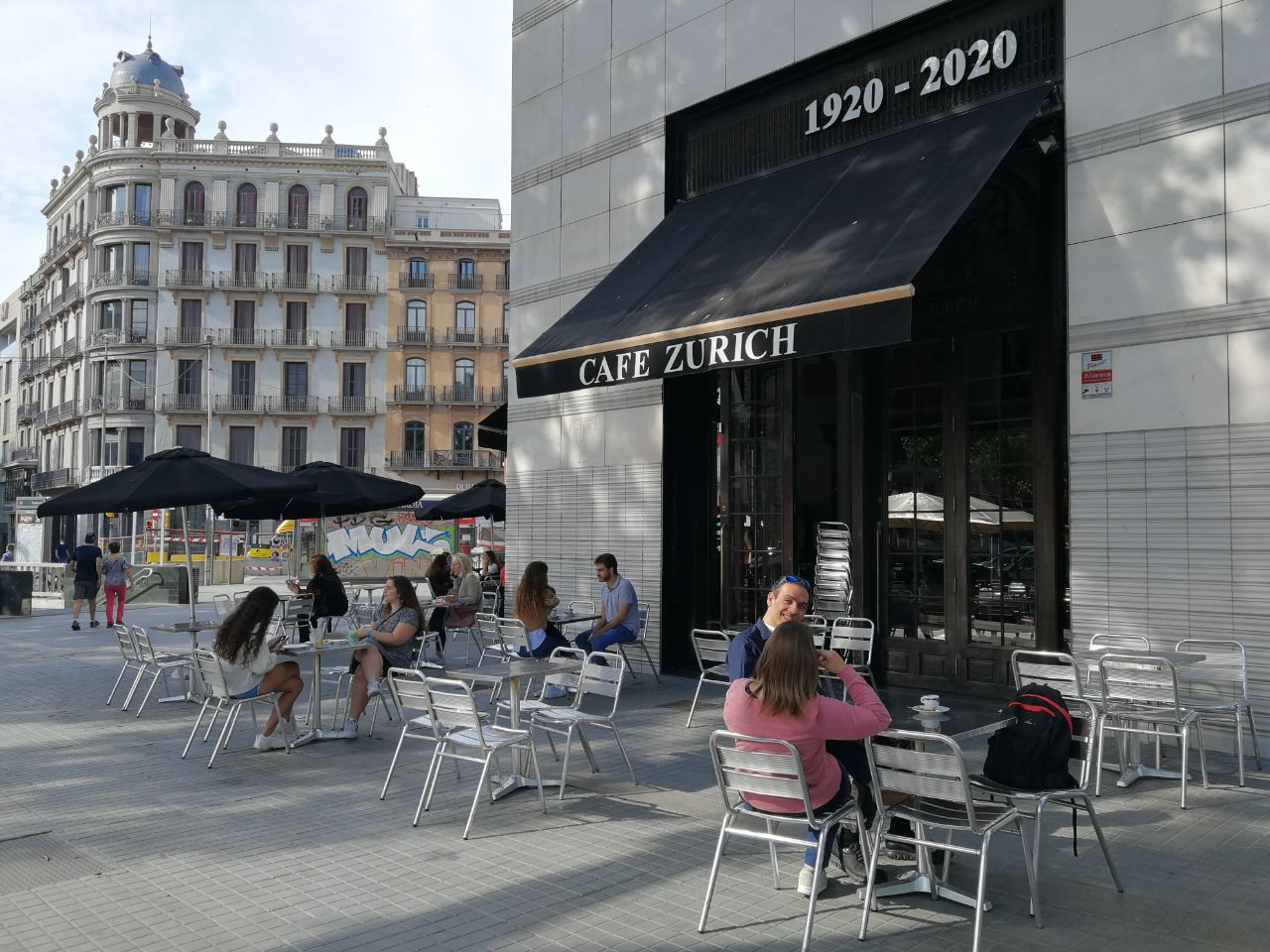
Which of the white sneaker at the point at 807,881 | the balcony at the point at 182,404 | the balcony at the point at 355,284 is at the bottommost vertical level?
the white sneaker at the point at 807,881

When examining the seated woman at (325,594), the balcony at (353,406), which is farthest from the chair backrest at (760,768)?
the balcony at (353,406)

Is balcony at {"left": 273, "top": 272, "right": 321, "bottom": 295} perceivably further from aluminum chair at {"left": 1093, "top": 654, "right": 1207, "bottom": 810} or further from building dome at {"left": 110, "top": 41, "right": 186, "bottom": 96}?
aluminum chair at {"left": 1093, "top": 654, "right": 1207, "bottom": 810}

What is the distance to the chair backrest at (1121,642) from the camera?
8.01 m

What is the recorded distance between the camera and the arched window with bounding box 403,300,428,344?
56.7m

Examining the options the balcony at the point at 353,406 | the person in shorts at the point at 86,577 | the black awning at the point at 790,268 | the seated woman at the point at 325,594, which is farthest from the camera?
the balcony at the point at 353,406

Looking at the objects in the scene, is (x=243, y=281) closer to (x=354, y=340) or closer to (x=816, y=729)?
(x=354, y=340)

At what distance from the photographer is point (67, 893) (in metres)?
5.20

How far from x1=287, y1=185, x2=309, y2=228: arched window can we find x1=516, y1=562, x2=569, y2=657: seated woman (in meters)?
50.8

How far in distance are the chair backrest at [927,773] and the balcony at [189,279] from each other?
57.7 m

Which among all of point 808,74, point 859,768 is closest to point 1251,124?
point 808,74

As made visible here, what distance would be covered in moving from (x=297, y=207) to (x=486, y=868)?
56.5m

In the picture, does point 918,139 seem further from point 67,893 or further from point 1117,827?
point 67,893

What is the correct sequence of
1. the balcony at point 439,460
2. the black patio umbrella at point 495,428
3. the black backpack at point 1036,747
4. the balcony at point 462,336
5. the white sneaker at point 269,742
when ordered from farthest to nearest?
the balcony at point 462,336 → the balcony at point 439,460 → the black patio umbrella at point 495,428 → the white sneaker at point 269,742 → the black backpack at point 1036,747

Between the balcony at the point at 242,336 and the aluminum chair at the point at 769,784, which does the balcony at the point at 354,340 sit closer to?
the balcony at the point at 242,336
